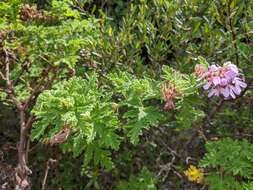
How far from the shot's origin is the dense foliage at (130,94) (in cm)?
207

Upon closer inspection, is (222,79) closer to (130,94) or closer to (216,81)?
(216,81)

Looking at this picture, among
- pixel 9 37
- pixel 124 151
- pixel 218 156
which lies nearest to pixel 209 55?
pixel 218 156

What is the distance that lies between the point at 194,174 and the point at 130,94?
2.30 ft

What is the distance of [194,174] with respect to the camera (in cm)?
263

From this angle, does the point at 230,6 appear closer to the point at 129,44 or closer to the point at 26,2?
the point at 129,44

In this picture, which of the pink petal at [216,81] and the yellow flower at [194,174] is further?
the yellow flower at [194,174]

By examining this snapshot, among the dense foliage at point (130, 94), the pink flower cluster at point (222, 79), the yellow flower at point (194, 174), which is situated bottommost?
the yellow flower at point (194, 174)

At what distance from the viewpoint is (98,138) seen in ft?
7.08

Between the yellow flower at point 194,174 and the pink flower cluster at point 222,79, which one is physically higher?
the pink flower cluster at point 222,79

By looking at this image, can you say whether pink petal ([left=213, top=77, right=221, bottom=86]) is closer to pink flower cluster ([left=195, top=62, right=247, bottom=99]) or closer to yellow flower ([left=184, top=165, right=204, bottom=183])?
pink flower cluster ([left=195, top=62, right=247, bottom=99])

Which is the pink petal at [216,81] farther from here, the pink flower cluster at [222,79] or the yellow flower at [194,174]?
the yellow flower at [194,174]

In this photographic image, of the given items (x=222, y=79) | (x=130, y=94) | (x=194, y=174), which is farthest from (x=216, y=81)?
(x=194, y=174)

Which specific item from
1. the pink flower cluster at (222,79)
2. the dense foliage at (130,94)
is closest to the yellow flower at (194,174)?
the dense foliage at (130,94)

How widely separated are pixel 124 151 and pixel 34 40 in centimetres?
88
